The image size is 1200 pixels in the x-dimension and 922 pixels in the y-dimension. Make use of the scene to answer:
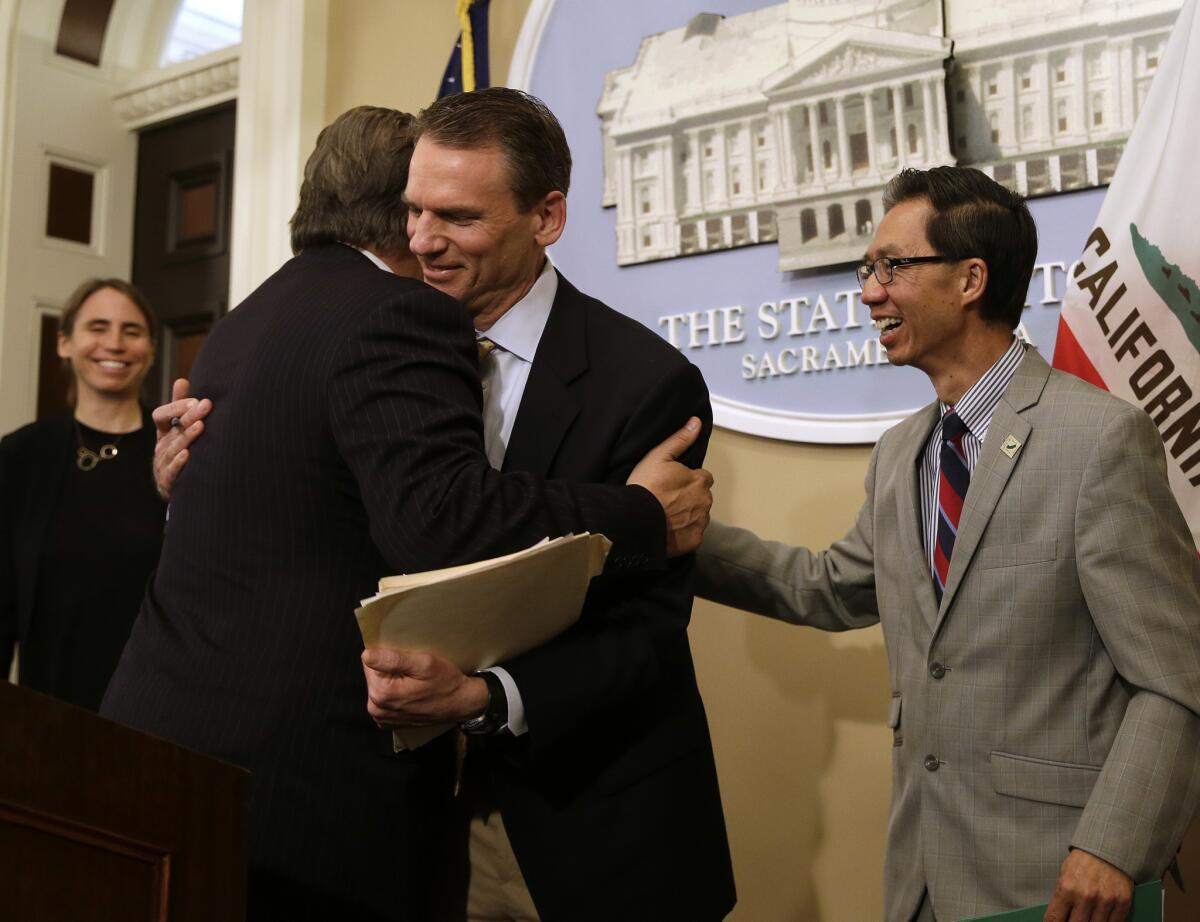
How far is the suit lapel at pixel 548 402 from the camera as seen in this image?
167 cm

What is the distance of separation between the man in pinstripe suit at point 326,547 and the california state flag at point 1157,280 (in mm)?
934

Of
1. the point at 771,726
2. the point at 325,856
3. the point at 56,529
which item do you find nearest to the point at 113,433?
the point at 56,529

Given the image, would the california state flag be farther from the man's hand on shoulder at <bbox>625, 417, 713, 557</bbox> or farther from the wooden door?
the wooden door

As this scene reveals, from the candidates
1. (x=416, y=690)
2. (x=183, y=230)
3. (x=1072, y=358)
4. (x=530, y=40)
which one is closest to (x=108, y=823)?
(x=416, y=690)

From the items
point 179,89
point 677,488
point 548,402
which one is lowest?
point 677,488

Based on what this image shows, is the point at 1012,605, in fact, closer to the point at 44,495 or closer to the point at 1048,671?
the point at 1048,671

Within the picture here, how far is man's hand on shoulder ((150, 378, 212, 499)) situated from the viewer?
5.35 ft

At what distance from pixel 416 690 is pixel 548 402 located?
43 centimetres

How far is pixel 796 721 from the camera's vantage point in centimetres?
269

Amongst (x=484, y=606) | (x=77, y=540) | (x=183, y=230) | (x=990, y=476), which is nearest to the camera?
(x=484, y=606)

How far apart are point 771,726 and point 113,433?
173 cm

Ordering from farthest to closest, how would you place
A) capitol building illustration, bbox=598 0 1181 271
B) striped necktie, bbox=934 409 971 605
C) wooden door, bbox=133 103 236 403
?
wooden door, bbox=133 103 236 403 < capitol building illustration, bbox=598 0 1181 271 < striped necktie, bbox=934 409 971 605

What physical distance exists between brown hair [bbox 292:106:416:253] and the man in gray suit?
710 millimetres

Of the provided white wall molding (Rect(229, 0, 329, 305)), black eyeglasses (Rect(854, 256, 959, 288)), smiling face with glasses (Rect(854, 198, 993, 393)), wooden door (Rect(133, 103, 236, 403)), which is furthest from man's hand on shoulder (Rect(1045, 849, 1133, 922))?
wooden door (Rect(133, 103, 236, 403))
